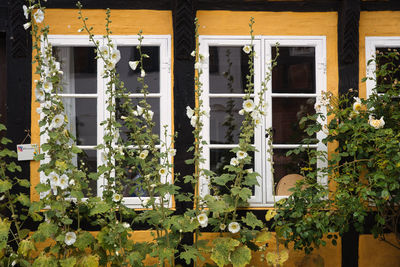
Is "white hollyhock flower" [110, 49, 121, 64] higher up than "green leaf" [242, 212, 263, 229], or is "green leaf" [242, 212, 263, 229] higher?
"white hollyhock flower" [110, 49, 121, 64]

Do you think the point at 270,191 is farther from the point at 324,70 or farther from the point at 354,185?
the point at 324,70

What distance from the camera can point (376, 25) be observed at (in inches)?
172

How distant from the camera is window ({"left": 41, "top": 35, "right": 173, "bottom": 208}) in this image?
4.27 meters

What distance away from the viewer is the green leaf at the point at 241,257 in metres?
3.58

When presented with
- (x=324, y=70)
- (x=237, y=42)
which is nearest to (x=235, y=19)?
(x=237, y=42)

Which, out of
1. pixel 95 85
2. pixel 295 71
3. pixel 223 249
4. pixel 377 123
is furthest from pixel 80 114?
pixel 377 123

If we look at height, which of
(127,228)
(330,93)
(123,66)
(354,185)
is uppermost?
(123,66)

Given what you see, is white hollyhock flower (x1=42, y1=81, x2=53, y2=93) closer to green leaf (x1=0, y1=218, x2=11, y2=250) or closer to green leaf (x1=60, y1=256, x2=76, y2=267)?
green leaf (x1=0, y1=218, x2=11, y2=250)

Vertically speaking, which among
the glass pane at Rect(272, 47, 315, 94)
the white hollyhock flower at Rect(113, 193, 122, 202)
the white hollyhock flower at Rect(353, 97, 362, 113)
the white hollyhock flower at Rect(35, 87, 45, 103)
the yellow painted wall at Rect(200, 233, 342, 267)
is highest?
the glass pane at Rect(272, 47, 315, 94)

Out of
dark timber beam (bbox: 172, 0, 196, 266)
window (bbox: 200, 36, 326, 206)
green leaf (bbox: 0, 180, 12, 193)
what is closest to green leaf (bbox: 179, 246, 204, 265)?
dark timber beam (bbox: 172, 0, 196, 266)

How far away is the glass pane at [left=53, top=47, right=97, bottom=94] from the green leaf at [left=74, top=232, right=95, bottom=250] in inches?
58.6

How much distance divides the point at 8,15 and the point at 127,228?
2.40m

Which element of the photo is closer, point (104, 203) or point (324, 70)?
point (104, 203)

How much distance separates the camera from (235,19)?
4332mm
